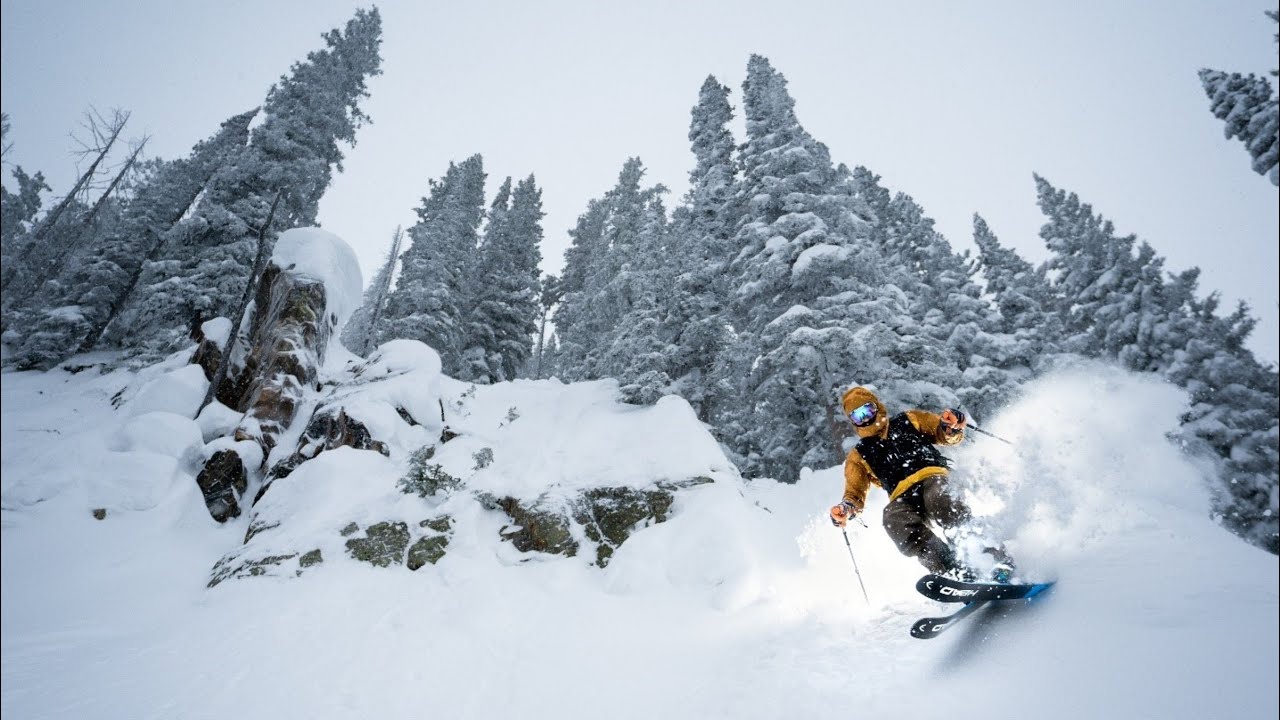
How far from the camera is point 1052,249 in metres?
26.4

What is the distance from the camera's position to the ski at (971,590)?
443 centimetres

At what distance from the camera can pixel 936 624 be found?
454cm

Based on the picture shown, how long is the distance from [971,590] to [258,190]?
2608 cm

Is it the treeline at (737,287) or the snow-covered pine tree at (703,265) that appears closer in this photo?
the treeline at (737,287)

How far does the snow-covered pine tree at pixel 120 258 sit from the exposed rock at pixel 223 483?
462 inches

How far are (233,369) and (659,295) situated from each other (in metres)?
12.7

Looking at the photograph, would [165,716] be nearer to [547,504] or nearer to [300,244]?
[547,504]

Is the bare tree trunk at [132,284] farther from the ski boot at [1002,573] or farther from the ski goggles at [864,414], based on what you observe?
the ski boot at [1002,573]

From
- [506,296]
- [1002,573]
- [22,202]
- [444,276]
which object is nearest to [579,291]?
[506,296]

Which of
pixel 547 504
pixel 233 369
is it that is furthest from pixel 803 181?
pixel 233 369

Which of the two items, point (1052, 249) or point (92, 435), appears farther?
point (1052, 249)

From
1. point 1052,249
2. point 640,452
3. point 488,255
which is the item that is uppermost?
point 1052,249

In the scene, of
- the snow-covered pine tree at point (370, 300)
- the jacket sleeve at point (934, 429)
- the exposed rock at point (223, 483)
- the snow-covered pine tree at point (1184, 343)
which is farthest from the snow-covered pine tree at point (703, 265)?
the snow-covered pine tree at point (370, 300)

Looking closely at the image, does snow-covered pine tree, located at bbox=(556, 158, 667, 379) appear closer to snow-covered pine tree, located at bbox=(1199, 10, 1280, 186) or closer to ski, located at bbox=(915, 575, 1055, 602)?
ski, located at bbox=(915, 575, 1055, 602)
